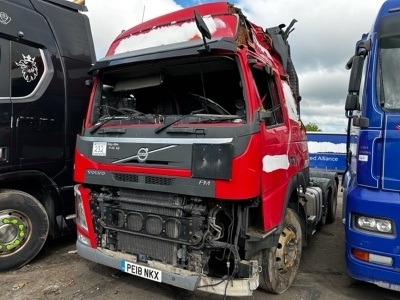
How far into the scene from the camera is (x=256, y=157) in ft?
9.43

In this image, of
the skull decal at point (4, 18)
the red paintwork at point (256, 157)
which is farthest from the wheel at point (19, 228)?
the skull decal at point (4, 18)

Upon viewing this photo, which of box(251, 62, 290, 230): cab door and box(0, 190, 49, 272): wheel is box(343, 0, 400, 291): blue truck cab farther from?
box(0, 190, 49, 272): wheel

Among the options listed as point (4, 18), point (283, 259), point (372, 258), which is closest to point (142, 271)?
point (283, 259)

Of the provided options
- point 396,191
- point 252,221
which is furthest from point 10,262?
point 396,191

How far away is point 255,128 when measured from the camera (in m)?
2.90

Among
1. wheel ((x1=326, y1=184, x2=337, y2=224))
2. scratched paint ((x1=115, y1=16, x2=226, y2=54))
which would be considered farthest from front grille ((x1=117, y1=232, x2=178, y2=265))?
wheel ((x1=326, y1=184, x2=337, y2=224))

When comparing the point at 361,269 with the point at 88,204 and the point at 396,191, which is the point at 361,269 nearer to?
the point at 396,191

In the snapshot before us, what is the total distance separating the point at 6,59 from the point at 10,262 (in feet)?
8.19

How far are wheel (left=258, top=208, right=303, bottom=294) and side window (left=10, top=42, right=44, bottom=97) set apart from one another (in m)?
3.49

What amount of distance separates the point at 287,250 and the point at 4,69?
400 cm

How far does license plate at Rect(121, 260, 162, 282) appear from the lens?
3.06 m

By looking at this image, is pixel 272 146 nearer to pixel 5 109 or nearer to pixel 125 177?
pixel 125 177

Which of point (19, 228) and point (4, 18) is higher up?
point (4, 18)

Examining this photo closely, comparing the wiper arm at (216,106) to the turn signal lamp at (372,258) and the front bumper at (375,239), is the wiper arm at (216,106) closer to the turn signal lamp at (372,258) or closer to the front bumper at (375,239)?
the front bumper at (375,239)
